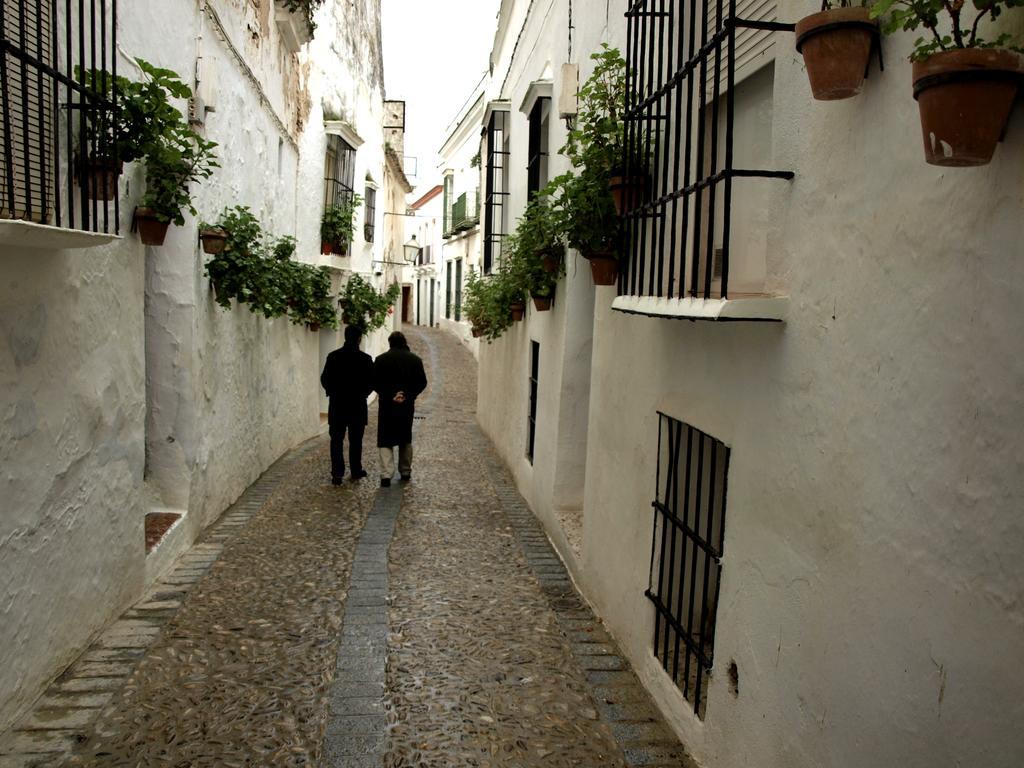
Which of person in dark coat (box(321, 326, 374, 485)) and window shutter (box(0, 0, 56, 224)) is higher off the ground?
window shutter (box(0, 0, 56, 224))

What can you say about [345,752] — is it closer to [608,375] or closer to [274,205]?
[608,375]

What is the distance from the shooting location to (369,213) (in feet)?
65.8

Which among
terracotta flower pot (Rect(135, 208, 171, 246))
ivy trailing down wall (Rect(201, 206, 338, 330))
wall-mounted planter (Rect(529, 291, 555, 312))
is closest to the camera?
terracotta flower pot (Rect(135, 208, 171, 246))

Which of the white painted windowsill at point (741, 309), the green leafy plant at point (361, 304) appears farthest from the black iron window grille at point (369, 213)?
the white painted windowsill at point (741, 309)

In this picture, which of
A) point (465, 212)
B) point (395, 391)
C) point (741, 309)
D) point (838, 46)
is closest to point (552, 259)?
point (395, 391)

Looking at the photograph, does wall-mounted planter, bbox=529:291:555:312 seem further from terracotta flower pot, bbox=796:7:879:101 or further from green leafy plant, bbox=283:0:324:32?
terracotta flower pot, bbox=796:7:879:101

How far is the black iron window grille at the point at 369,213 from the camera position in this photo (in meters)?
18.8

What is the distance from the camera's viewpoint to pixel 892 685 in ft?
7.85

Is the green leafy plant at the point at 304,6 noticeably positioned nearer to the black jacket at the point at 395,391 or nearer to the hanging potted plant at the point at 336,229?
the hanging potted plant at the point at 336,229

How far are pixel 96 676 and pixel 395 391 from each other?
17.4 ft

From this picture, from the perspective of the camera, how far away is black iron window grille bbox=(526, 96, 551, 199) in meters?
8.84

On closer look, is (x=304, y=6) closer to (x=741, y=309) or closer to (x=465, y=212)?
(x=741, y=309)

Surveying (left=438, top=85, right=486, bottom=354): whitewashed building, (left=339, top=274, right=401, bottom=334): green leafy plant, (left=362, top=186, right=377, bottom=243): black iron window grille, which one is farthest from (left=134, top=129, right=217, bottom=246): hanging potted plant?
(left=438, top=85, right=486, bottom=354): whitewashed building

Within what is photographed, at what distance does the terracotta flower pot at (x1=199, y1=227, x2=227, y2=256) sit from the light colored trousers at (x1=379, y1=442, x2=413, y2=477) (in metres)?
3.11
